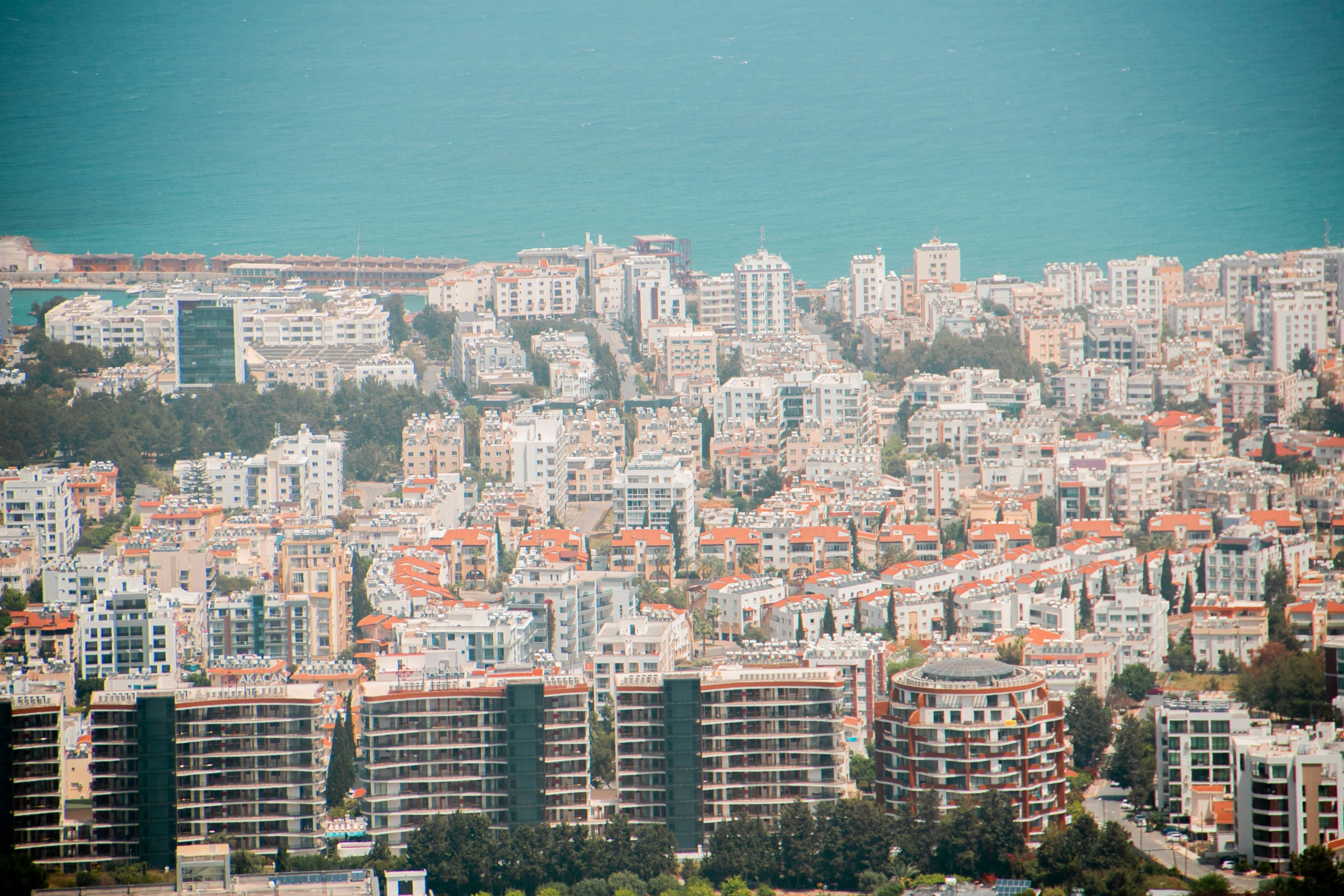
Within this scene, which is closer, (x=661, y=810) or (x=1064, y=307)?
(x=661, y=810)

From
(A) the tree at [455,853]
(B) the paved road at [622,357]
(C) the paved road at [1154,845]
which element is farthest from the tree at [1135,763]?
(B) the paved road at [622,357]

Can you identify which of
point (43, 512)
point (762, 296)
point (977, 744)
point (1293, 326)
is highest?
point (762, 296)

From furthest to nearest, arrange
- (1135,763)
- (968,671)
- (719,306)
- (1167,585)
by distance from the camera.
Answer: (719,306) → (1167,585) → (1135,763) → (968,671)

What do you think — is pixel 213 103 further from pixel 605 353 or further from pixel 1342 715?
pixel 1342 715

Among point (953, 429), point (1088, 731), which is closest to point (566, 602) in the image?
point (1088, 731)

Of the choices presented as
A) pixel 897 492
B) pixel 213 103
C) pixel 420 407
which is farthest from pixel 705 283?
pixel 213 103

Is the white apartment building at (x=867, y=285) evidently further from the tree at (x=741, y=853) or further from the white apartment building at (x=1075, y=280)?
the tree at (x=741, y=853)

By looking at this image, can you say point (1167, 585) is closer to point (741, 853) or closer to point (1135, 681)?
point (1135, 681)
